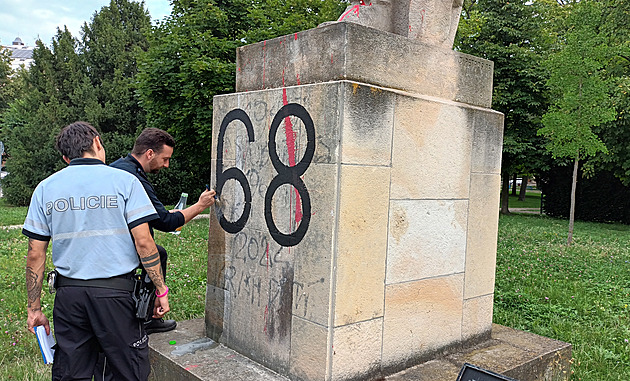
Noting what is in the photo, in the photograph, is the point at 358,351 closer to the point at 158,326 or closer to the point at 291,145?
the point at 291,145

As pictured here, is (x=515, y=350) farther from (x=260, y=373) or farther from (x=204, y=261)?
(x=204, y=261)

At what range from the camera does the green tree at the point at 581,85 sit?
12.5 m

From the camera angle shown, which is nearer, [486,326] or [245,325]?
[245,325]

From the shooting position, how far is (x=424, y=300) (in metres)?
3.70

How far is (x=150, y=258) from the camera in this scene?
3.04 meters

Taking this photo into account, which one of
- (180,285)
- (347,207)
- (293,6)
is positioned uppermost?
(293,6)

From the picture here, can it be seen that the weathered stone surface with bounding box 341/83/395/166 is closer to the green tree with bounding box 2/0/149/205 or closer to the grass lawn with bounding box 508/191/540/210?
the green tree with bounding box 2/0/149/205

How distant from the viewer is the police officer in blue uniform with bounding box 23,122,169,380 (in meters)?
2.89

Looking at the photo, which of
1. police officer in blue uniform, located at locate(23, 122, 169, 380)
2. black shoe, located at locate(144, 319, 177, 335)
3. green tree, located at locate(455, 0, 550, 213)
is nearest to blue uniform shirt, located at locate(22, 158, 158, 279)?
police officer in blue uniform, located at locate(23, 122, 169, 380)

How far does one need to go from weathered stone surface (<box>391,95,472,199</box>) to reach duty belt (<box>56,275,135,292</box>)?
5.79 feet

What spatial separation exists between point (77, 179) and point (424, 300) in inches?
96.9

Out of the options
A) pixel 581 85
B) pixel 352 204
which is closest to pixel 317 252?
pixel 352 204

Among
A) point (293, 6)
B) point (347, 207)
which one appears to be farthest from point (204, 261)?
point (293, 6)

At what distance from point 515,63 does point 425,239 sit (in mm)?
19355
